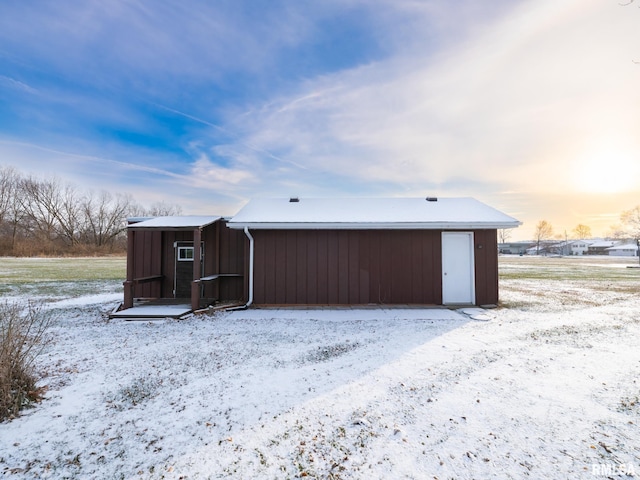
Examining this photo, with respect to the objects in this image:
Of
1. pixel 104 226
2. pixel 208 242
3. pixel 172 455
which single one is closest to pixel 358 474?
pixel 172 455

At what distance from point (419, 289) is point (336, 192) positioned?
9099 millimetres

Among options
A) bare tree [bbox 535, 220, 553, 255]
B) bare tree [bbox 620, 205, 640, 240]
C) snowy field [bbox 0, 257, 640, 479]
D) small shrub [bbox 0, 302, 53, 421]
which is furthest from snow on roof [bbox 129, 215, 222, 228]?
bare tree [bbox 535, 220, 553, 255]

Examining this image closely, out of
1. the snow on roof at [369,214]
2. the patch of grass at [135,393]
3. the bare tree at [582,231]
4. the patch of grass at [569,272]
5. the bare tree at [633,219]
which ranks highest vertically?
the bare tree at [582,231]

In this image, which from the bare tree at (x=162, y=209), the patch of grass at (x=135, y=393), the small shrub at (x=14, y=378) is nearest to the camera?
the small shrub at (x=14, y=378)

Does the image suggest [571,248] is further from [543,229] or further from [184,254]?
[184,254]

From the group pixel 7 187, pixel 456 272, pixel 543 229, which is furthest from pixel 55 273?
pixel 543 229

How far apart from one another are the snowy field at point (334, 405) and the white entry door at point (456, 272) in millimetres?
2362

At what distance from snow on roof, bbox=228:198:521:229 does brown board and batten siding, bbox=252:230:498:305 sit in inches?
14.8

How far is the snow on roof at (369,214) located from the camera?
753cm

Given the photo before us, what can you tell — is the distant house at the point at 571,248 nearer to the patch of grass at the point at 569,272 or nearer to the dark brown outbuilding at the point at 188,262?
the patch of grass at the point at 569,272

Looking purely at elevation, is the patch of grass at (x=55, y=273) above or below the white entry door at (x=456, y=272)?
below

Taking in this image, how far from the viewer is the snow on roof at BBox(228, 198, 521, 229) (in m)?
7.53

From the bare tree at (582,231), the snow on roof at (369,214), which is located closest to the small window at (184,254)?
the snow on roof at (369,214)

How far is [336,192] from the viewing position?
1595 centimetres
